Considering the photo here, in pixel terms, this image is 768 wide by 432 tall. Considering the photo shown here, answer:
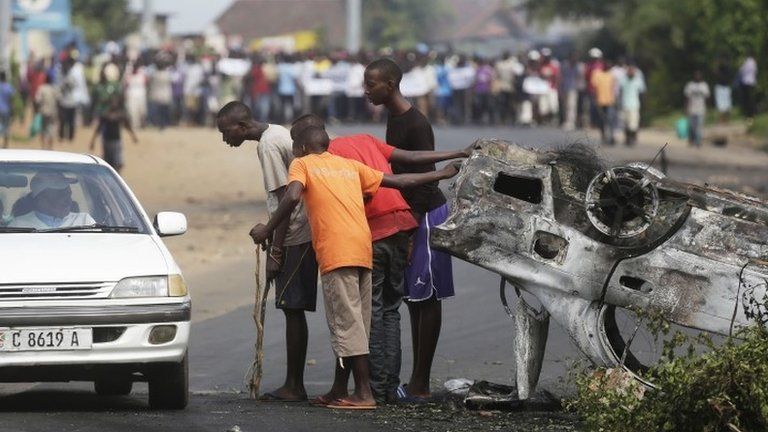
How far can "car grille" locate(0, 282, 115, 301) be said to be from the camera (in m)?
8.16

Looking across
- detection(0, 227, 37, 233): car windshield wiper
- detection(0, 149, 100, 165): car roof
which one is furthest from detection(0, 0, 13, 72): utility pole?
detection(0, 227, 37, 233): car windshield wiper

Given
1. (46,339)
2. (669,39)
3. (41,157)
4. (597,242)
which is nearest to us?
(597,242)

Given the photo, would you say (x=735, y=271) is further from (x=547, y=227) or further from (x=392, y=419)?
(x=392, y=419)

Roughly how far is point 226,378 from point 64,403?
4.43 ft

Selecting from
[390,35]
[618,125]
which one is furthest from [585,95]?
[390,35]

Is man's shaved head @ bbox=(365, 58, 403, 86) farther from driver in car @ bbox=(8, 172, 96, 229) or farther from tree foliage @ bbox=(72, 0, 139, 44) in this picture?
tree foliage @ bbox=(72, 0, 139, 44)

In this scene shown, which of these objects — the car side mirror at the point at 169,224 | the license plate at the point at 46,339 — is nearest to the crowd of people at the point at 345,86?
the car side mirror at the point at 169,224

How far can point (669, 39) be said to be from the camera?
1841 inches

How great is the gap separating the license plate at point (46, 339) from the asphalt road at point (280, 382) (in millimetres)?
333

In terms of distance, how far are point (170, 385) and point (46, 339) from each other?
745mm

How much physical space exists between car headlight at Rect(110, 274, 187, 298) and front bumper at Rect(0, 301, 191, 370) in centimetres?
7

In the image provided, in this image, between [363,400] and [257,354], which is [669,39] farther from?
[363,400]

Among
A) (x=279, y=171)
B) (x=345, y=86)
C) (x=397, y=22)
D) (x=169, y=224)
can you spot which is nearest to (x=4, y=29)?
(x=345, y=86)

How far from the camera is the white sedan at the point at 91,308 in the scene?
813 centimetres
